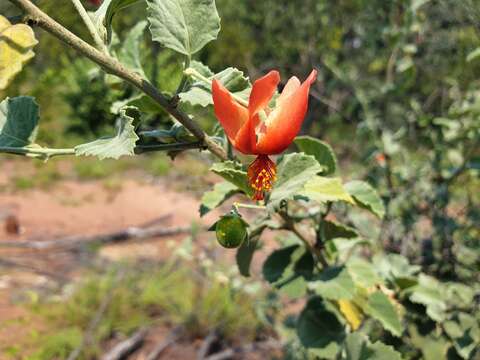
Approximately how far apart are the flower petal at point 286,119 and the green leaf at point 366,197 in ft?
1.08

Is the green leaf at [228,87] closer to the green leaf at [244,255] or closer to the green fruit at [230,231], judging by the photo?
the green fruit at [230,231]

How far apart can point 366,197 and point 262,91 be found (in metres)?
0.37

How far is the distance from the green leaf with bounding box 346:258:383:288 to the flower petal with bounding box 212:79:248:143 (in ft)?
1.62

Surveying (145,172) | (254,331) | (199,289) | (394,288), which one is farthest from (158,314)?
(145,172)

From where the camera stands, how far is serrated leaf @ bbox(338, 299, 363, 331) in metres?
0.93

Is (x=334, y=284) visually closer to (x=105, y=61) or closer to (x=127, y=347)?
(x=105, y=61)

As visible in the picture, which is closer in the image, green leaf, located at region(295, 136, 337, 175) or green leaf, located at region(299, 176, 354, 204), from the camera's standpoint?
green leaf, located at region(299, 176, 354, 204)

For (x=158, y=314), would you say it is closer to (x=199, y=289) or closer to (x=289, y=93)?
(x=199, y=289)

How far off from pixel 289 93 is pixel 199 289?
7.52ft

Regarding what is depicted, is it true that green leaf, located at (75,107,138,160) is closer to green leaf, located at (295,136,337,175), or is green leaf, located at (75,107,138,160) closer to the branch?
the branch

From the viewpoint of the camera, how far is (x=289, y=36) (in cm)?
426

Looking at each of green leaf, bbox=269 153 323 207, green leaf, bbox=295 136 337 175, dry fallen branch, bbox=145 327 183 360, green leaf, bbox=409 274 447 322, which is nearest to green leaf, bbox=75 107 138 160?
green leaf, bbox=269 153 323 207

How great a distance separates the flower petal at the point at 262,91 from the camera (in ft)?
1.62

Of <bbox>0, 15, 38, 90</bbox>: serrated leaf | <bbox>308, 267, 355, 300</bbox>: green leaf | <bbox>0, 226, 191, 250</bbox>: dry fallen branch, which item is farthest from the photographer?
<bbox>0, 226, 191, 250</bbox>: dry fallen branch
